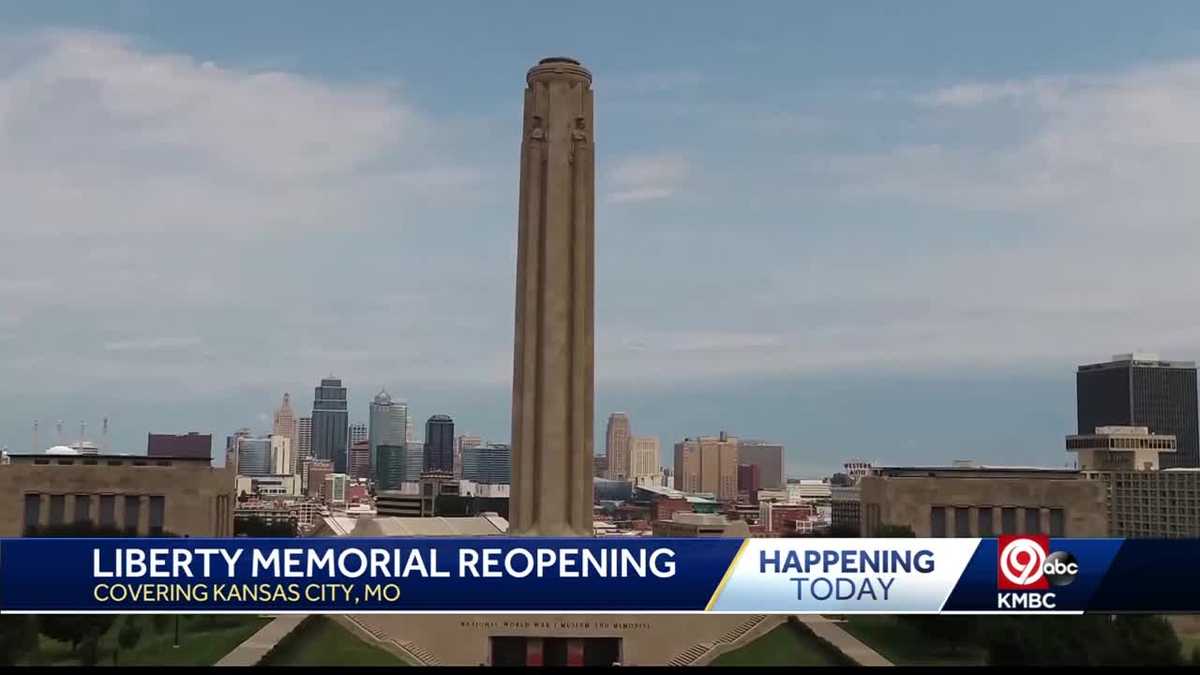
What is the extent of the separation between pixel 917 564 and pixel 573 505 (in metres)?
24.7

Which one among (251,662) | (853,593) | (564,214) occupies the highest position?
(564,214)

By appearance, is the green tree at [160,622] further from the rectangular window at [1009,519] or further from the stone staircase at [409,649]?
the rectangular window at [1009,519]

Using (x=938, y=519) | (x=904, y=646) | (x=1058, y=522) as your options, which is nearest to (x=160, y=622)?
(x=904, y=646)

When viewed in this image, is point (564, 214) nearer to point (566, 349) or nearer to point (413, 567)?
point (566, 349)

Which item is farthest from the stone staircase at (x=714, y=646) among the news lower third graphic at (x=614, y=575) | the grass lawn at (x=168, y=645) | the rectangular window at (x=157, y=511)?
the rectangular window at (x=157, y=511)

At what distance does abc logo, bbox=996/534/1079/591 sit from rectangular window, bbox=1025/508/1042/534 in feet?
85.8

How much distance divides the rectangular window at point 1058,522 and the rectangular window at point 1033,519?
729 mm

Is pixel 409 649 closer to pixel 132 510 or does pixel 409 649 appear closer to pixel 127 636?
pixel 127 636

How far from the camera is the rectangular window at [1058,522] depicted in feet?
184

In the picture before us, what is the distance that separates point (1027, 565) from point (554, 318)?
89.4ft

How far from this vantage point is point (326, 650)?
49.8 metres

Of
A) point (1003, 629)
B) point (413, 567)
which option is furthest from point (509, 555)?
point (1003, 629)

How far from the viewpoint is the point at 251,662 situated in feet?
151

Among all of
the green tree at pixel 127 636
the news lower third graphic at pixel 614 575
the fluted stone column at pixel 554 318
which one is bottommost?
the green tree at pixel 127 636
